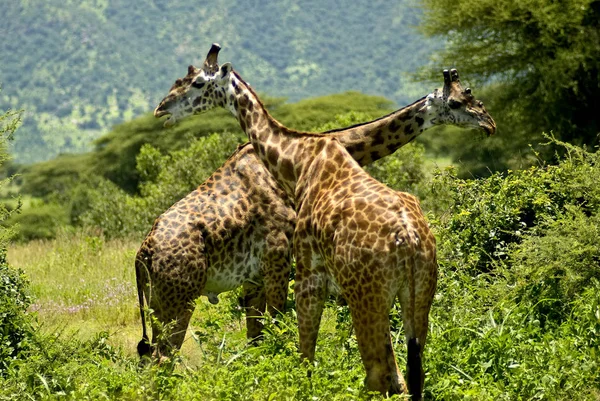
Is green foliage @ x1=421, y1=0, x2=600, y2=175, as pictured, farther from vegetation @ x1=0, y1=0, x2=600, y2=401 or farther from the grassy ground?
the grassy ground

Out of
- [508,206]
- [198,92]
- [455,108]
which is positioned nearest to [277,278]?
[198,92]

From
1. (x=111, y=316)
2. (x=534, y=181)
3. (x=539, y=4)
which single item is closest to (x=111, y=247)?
(x=111, y=316)

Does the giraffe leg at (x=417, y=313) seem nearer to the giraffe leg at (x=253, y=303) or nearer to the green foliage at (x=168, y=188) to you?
the giraffe leg at (x=253, y=303)

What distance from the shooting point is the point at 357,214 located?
739 cm

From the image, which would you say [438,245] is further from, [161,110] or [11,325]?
[11,325]

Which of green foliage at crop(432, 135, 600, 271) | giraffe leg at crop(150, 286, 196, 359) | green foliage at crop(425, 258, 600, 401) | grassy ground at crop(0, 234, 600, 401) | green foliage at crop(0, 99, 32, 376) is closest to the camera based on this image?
grassy ground at crop(0, 234, 600, 401)

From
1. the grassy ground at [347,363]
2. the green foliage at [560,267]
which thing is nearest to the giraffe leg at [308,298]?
the grassy ground at [347,363]

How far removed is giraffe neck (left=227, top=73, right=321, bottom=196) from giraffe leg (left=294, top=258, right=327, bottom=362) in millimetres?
1052

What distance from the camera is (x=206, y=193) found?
9898 millimetres

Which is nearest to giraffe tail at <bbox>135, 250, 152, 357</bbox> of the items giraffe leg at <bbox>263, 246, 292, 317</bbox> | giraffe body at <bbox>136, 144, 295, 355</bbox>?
giraffe body at <bbox>136, 144, 295, 355</bbox>

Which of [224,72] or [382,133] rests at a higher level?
[224,72]

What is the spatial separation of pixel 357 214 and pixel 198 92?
3.09 metres

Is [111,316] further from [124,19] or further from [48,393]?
[124,19]

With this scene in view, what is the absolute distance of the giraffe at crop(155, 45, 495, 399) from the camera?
23.6 feet
